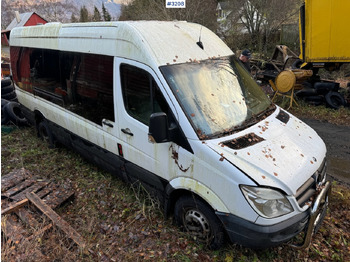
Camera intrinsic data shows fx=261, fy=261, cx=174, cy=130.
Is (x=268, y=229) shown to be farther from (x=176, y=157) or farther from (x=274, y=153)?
(x=176, y=157)

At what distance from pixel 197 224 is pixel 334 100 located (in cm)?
805

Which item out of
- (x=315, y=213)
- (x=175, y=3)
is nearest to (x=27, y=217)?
(x=315, y=213)

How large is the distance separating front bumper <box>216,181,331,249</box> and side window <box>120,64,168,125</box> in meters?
1.44

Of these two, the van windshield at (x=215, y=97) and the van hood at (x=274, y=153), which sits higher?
the van windshield at (x=215, y=97)

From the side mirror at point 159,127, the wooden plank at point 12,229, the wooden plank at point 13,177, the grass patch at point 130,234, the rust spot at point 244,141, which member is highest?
the side mirror at point 159,127

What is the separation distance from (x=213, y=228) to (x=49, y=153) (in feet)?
14.7

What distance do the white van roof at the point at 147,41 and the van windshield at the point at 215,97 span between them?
0.17 m

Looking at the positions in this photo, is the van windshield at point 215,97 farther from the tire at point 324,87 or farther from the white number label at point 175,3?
the white number label at point 175,3

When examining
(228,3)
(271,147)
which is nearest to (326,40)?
(271,147)

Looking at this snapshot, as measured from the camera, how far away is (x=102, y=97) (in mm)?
3990

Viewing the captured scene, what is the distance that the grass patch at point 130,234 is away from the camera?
309 cm

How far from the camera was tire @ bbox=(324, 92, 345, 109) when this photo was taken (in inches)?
346

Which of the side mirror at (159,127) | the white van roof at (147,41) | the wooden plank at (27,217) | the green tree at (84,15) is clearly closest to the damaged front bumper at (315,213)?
the side mirror at (159,127)

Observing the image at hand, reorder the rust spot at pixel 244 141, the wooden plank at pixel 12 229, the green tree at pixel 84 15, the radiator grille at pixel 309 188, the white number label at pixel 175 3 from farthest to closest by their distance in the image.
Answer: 1. the green tree at pixel 84 15
2. the white number label at pixel 175 3
3. the wooden plank at pixel 12 229
4. the rust spot at pixel 244 141
5. the radiator grille at pixel 309 188
